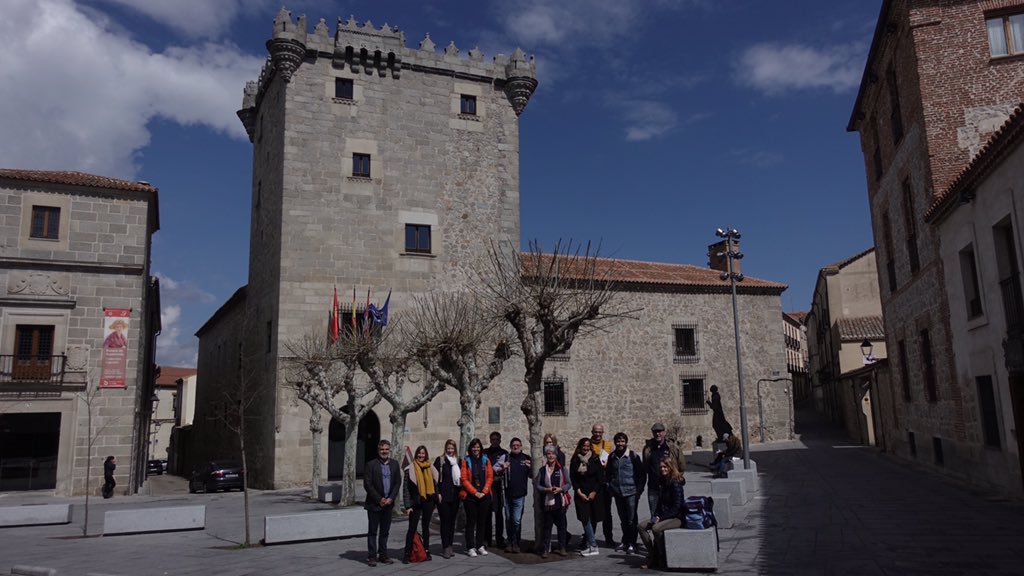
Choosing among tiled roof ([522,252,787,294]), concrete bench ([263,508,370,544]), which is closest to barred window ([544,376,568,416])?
tiled roof ([522,252,787,294])

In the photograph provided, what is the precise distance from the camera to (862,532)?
33.0ft

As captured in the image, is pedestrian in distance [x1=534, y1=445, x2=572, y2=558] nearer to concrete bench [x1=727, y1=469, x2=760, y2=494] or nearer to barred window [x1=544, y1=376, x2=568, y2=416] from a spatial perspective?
concrete bench [x1=727, y1=469, x2=760, y2=494]

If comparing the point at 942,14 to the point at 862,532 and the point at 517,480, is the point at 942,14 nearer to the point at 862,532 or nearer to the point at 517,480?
the point at 862,532

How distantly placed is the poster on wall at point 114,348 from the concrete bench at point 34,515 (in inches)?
279

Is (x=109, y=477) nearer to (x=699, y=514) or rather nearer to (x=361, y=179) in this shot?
(x=361, y=179)

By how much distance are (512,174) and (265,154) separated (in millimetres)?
9611

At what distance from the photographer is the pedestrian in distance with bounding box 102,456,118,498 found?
20750 mm

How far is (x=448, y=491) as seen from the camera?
10.0 m

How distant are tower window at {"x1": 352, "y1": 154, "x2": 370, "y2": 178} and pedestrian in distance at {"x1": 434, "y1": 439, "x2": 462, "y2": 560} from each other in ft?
54.9

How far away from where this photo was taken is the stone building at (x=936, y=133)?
1597 centimetres

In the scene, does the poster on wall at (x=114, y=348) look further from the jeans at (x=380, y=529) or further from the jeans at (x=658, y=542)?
the jeans at (x=658, y=542)

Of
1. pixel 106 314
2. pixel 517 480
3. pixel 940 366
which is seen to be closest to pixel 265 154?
pixel 106 314

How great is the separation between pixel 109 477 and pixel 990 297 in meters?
23.2

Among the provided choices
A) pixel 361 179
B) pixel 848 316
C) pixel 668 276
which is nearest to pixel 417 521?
pixel 361 179
